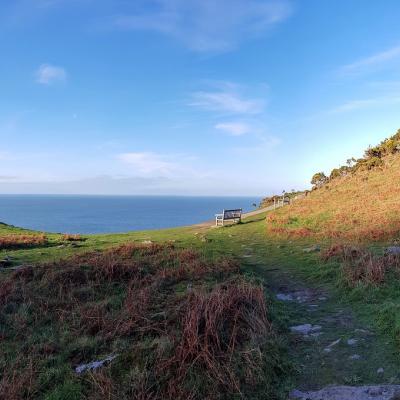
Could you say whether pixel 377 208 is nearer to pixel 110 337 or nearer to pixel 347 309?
pixel 347 309

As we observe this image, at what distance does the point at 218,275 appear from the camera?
11.1m

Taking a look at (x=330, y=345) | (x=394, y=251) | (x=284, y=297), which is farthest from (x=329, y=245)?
(x=330, y=345)

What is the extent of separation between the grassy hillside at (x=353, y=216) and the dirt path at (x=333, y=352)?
23.9 ft

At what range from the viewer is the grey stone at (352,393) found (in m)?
4.84

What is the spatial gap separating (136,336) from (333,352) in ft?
11.6

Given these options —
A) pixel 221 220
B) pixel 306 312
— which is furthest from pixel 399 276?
pixel 221 220

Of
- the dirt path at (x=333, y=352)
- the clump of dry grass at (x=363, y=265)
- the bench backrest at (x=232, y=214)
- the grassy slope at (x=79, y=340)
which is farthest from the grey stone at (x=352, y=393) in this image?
the bench backrest at (x=232, y=214)

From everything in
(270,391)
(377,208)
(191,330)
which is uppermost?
(377,208)

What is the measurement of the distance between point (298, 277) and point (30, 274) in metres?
8.23

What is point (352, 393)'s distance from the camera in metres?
4.97

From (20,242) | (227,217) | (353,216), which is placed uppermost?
(353,216)

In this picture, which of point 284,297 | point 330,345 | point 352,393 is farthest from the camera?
point 284,297

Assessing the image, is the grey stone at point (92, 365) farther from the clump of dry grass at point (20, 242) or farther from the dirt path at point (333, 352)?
the clump of dry grass at point (20, 242)

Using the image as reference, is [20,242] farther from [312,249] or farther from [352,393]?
[352,393]
